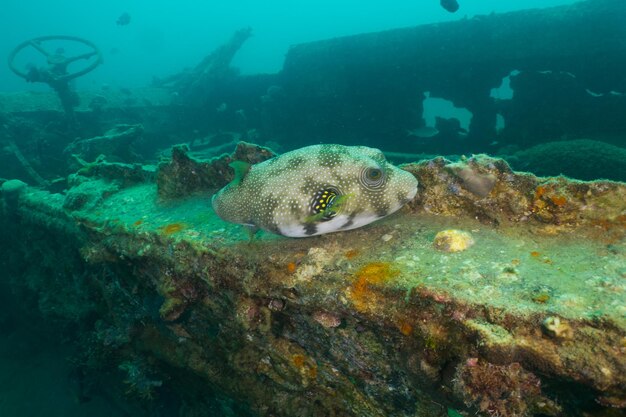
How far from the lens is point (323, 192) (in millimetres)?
2389

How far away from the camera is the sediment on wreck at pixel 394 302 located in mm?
1739

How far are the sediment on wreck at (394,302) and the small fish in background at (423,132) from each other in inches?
287

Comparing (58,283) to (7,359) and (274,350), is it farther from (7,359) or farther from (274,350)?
(274,350)

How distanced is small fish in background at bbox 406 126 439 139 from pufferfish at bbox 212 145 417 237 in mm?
7872

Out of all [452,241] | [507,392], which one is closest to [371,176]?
[452,241]

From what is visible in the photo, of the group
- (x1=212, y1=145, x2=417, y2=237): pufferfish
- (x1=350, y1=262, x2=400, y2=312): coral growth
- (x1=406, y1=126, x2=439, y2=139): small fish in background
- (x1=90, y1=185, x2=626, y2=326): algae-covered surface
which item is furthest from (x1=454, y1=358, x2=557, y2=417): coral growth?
(x1=406, y1=126, x2=439, y2=139): small fish in background

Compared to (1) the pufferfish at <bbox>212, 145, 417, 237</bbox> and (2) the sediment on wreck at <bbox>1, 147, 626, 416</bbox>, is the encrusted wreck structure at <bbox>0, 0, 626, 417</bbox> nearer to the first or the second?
(2) the sediment on wreck at <bbox>1, 147, 626, 416</bbox>

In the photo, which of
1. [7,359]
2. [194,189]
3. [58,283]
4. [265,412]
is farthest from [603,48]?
[7,359]

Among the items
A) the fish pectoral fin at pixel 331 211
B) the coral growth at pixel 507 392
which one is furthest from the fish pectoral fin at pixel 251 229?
the coral growth at pixel 507 392

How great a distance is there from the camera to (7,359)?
6934mm

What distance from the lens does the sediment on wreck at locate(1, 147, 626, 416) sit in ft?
5.71

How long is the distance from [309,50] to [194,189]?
8.97 metres

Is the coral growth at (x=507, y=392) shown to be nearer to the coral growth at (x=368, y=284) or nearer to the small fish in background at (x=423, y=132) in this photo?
the coral growth at (x=368, y=284)

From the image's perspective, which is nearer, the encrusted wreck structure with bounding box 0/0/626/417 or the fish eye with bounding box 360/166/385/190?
the encrusted wreck structure with bounding box 0/0/626/417
